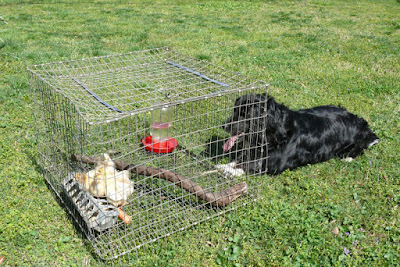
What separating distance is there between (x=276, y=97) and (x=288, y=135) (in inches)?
76.9

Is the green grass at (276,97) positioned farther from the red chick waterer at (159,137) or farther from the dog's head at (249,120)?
the red chick waterer at (159,137)

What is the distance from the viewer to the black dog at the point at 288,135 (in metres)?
3.79

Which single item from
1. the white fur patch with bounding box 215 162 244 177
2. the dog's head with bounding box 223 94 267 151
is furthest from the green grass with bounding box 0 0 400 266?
the dog's head with bounding box 223 94 267 151

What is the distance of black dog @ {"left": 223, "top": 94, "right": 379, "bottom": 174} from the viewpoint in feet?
12.4

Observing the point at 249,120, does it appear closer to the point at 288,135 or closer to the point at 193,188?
the point at 288,135

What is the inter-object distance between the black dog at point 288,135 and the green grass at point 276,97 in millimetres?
149

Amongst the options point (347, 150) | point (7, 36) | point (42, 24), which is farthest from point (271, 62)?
point (42, 24)

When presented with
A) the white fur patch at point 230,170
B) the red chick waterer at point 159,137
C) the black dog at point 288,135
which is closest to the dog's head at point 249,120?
the black dog at point 288,135

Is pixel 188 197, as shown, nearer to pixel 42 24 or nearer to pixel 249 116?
pixel 249 116

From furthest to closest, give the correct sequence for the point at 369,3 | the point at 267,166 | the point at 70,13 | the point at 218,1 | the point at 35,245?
the point at 369,3 < the point at 218,1 < the point at 70,13 < the point at 267,166 < the point at 35,245

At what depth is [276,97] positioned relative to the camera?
19.8 ft

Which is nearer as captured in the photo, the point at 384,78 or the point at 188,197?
the point at 188,197

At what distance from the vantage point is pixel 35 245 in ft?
10.0

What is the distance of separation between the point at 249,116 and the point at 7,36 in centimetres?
766
